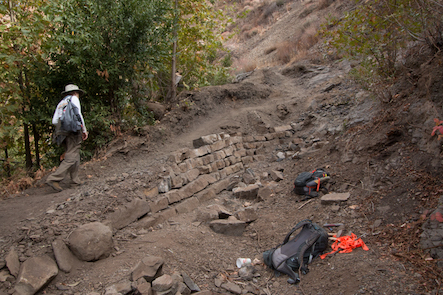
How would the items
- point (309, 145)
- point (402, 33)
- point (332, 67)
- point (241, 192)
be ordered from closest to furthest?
point (402, 33) < point (241, 192) < point (309, 145) < point (332, 67)

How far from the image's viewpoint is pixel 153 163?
615 cm

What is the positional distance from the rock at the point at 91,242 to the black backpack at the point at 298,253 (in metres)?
2.09

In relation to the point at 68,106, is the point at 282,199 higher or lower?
lower

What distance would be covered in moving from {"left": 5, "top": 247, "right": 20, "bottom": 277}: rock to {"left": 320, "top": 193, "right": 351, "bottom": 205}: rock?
13.7 ft

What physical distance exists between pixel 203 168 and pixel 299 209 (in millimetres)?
2558

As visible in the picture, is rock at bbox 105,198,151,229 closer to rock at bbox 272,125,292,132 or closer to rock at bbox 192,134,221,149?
rock at bbox 192,134,221,149

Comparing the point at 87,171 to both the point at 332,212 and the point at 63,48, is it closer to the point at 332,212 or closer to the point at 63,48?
the point at 63,48

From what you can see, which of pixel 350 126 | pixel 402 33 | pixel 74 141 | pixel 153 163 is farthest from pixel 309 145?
pixel 74 141

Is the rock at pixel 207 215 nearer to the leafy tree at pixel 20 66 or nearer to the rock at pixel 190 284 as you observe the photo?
the rock at pixel 190 284

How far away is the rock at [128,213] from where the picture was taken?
4.46 meters

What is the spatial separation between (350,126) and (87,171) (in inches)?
229

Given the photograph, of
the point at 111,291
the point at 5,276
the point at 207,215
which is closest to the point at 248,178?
the point at 207,215

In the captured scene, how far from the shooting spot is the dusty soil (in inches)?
123

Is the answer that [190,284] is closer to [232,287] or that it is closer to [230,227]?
[232,287]
